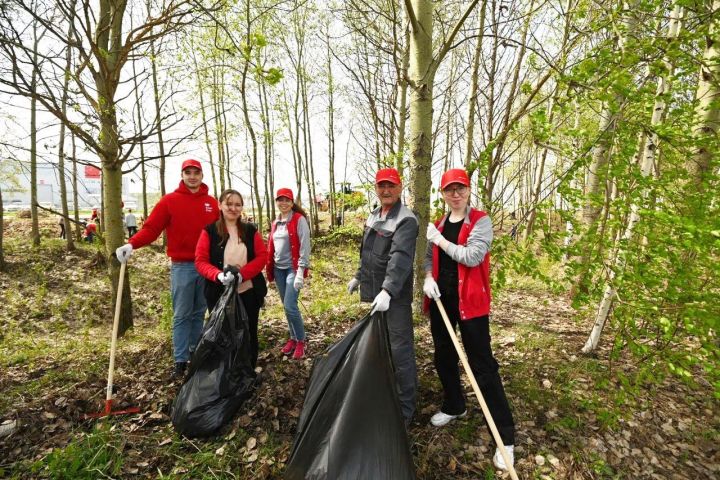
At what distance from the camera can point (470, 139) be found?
25.1ft

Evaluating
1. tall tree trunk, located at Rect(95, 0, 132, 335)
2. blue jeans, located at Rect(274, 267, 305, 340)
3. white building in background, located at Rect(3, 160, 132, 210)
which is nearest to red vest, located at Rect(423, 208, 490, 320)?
blue jeans, located at Rect(274, 267, 305, 340)

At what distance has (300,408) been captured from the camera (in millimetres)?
3141

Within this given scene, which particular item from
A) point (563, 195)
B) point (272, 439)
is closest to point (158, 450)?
point (272, 439)

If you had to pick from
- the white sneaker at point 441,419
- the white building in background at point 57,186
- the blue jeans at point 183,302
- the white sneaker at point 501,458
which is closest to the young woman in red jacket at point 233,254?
the blue jeans at point 183,302

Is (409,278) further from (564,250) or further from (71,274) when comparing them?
(71,274)

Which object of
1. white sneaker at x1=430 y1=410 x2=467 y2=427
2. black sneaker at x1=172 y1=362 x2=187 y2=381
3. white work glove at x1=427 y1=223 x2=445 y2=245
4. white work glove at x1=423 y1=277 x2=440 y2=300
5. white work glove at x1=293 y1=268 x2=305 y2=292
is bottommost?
white sneaker at x1=430 y1=410 x2=467 y2=427

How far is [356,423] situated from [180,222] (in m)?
2.62

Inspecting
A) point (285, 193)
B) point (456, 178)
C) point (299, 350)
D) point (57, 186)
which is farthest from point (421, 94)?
point (57, 186)

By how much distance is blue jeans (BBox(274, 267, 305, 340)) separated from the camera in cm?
384

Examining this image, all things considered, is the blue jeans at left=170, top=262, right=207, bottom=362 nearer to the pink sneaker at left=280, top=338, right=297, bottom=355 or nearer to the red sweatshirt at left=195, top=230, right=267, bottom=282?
the red sweatshirt at left=195, top=230, right=267, bottom=282

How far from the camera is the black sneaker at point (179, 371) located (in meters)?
3.47

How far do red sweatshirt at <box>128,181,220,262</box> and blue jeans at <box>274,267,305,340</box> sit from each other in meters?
0.95

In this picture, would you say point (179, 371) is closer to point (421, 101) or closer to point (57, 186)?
point (421, 101)

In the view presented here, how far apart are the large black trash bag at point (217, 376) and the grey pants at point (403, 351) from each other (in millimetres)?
1258
